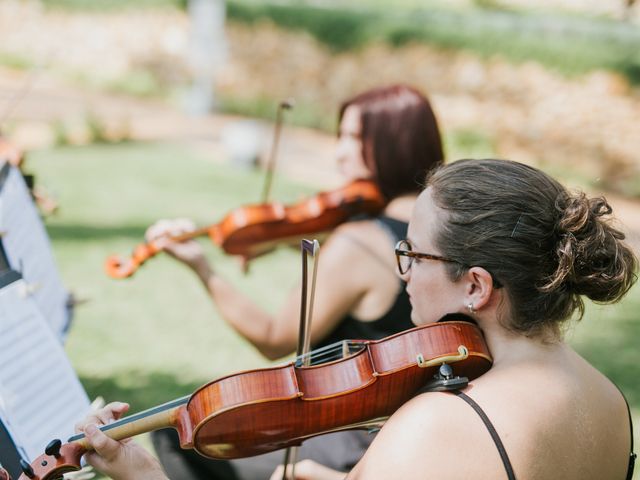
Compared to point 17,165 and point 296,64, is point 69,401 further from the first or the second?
point 296,64

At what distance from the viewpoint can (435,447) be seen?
56.9 inches

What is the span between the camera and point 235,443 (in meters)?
1.73

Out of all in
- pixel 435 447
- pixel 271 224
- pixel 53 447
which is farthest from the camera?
pixel 271 224

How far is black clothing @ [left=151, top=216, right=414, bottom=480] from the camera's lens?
238 cm

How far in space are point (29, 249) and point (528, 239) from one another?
1.62m

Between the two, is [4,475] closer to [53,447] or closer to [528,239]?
[53,447]

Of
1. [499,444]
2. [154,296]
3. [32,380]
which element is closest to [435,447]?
[499,444]

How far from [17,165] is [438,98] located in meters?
9.57

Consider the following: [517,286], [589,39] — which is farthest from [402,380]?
[589,39]

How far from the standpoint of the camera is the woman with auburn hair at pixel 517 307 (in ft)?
5.01

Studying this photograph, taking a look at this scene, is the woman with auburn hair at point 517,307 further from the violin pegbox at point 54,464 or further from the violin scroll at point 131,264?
the violin scroll at point 131,264

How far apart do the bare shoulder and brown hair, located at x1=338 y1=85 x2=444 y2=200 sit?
1368mm

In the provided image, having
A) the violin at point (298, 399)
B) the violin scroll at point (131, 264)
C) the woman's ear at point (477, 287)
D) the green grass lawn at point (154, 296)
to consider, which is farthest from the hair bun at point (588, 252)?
the green grass lawn at point (154, 296)

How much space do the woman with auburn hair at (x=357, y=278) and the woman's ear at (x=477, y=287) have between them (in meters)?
0.81
